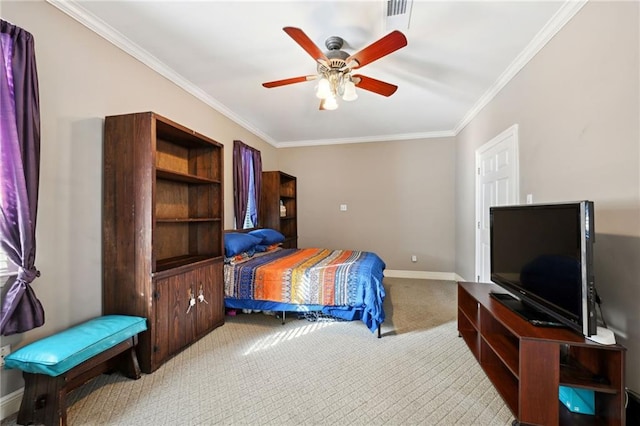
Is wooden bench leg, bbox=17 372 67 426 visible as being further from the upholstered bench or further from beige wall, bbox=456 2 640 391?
beige wall, bbox=456 2 640 391

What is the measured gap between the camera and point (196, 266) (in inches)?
94.0

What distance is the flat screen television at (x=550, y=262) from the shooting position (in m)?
1.29

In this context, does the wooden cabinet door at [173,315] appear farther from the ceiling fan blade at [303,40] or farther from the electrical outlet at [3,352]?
→ the ceiling fan blade at [303,40]

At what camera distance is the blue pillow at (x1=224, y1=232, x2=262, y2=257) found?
298 cm

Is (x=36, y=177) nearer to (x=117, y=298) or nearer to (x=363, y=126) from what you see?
(x=117, y=298)

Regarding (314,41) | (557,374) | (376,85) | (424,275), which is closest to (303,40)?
(314,41)

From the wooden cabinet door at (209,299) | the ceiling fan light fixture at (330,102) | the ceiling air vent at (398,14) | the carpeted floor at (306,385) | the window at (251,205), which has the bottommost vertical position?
the carpeted floor at (306,385)

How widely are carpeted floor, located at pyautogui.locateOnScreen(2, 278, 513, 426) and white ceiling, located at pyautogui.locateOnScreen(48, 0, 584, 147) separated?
8.44 ft

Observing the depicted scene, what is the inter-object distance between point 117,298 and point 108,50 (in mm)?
1936

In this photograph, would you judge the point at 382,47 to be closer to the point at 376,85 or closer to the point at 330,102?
the point at 376,85

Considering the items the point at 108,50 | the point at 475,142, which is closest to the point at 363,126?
the point at 475,142

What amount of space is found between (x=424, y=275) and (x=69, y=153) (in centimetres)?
489

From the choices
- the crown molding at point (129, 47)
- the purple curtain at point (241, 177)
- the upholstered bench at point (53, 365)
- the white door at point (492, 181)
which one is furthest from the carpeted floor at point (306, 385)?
the crown molding at point (129, 47)

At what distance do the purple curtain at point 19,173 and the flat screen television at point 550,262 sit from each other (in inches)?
114
